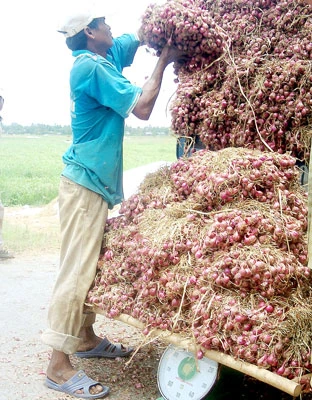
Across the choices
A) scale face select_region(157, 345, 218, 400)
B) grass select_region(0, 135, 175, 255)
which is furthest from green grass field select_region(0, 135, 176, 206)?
scale face select_region(157, 345, 218, 400)

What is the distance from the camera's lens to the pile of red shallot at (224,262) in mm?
3102

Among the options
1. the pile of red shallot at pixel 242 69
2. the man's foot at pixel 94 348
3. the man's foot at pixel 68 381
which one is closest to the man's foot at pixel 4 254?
the man's foot at pixel 94 348

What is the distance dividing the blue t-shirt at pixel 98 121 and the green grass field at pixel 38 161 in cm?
642

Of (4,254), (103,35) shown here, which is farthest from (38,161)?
(103,35)

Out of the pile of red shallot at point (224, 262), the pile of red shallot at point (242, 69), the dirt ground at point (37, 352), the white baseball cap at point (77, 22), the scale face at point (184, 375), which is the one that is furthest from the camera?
the dirt ground at point (37, 352)

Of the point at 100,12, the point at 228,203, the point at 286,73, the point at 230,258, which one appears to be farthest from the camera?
the point at 100,12

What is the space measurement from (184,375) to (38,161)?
22.9m

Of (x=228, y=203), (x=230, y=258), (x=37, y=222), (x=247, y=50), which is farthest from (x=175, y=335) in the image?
(x=37, y=222)

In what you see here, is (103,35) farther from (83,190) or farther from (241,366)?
(241,366)

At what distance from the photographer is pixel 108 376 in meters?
4.31

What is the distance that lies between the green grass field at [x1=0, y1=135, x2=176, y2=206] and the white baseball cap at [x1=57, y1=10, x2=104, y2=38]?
6.47 metres

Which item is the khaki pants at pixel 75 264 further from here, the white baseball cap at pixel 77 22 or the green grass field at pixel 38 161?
the green grass field at pixel 38 161

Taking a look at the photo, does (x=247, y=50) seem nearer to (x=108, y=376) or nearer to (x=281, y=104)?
(x=281, y=104)

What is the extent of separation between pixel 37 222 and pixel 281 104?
8.56m
